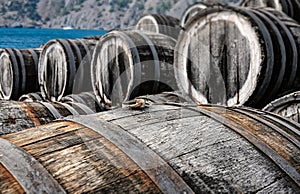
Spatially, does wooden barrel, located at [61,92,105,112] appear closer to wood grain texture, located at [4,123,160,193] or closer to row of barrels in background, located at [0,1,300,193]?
row of barrels in background, located at [0,1,300,193]

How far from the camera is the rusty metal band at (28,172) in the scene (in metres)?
1.33

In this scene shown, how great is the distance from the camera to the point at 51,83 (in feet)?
19.7

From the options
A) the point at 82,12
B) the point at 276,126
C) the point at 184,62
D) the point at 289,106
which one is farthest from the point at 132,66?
the point at 82,12

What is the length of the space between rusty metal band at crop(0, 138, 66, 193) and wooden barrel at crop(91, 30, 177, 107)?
288 cm

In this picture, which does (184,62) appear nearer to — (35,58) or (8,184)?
(8,184)

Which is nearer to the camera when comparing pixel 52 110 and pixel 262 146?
pixel 262 146

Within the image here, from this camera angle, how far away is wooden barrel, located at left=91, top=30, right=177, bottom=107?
4.39m

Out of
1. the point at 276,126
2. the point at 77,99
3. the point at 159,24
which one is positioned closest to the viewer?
the point at 276,126

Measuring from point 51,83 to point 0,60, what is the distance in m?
1.61

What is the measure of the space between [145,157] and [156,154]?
6 centimetres

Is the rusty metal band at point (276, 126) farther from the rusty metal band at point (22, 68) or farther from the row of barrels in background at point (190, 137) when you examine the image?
the rusty metal band at point (22, 68)

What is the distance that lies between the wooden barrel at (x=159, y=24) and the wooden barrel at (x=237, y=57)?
3502 millimetres

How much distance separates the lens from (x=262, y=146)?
5.84 feet

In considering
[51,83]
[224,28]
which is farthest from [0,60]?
[224,28]
